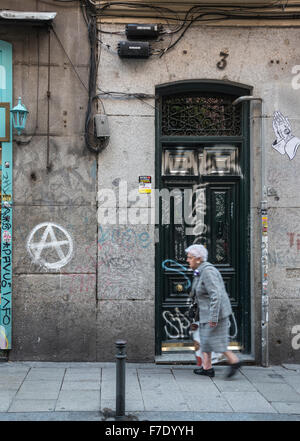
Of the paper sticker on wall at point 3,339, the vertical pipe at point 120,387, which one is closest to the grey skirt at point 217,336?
the vertical pipe at point 120,387

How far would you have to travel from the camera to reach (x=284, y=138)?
26.1 feet

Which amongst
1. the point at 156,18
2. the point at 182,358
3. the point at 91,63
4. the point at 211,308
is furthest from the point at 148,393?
the point at 156,18

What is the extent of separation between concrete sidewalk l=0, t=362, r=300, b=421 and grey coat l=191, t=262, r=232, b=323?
90 cm

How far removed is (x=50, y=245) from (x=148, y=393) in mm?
2713

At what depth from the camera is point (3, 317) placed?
7.69 meters

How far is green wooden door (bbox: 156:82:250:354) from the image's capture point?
320 inches

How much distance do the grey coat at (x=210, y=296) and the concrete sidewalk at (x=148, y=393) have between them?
90 centimetres

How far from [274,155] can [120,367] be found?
417 centimetres

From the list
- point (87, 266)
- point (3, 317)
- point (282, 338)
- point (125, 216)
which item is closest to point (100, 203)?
point (125, 216)

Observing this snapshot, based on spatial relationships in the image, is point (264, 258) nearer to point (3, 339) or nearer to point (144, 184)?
point (144, 184)

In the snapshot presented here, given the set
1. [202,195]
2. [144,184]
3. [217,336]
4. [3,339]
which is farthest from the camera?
[202,195]

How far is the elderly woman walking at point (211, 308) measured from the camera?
668 cm

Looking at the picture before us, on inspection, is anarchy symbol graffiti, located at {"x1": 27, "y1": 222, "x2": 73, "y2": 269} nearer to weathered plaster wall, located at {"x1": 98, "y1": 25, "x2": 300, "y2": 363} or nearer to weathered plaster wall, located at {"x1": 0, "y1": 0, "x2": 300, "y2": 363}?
weathered plaster wall, located at {"x1": 0, "y1": 0, "x2": 300, "y2": 363}

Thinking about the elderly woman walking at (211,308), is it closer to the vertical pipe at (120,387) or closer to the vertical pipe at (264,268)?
the vertical pipe at (264,268)
